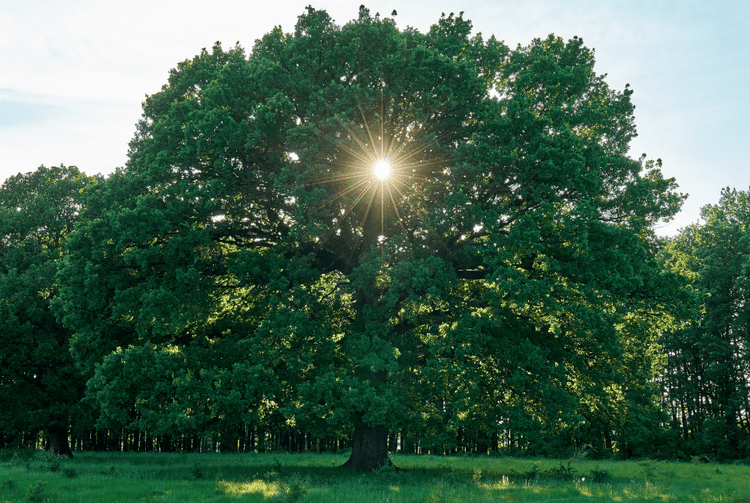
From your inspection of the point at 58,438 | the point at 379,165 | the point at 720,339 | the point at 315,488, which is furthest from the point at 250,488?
the point at 720,339

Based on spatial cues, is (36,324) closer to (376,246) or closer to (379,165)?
(376,246)

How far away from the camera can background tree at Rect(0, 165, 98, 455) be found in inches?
1222

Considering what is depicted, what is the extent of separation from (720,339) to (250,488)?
43.1m

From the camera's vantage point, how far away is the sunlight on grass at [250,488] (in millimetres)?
15070

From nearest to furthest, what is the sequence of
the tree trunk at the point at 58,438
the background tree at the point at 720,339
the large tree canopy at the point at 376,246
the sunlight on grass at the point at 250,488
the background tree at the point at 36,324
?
the sunlight on grass at the point at 250,488
the large tree canopy at the point at 376,246
the background tree at the point at 36,324
the tree trunk at the point at 58,438
the background tree at the point at 720,339

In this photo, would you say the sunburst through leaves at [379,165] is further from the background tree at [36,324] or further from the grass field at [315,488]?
the background tree at [36,324]

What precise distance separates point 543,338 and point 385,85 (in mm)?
12255

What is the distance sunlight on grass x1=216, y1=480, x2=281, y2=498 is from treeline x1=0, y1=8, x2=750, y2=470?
7.10ft

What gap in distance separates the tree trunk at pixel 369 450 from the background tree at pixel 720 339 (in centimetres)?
2910

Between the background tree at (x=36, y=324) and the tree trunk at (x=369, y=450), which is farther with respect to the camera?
the background tree at (x=36, y=324)

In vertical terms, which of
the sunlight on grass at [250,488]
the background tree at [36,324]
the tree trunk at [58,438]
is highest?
the background tree at [36,324]

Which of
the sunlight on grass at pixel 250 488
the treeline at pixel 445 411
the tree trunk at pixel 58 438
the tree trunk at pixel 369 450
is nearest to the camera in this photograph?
the sunlight on grass at pixel 250 488

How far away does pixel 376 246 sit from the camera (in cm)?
1977

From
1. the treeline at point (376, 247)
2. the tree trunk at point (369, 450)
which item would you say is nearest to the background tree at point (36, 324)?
the treeline at point (376, 247)
